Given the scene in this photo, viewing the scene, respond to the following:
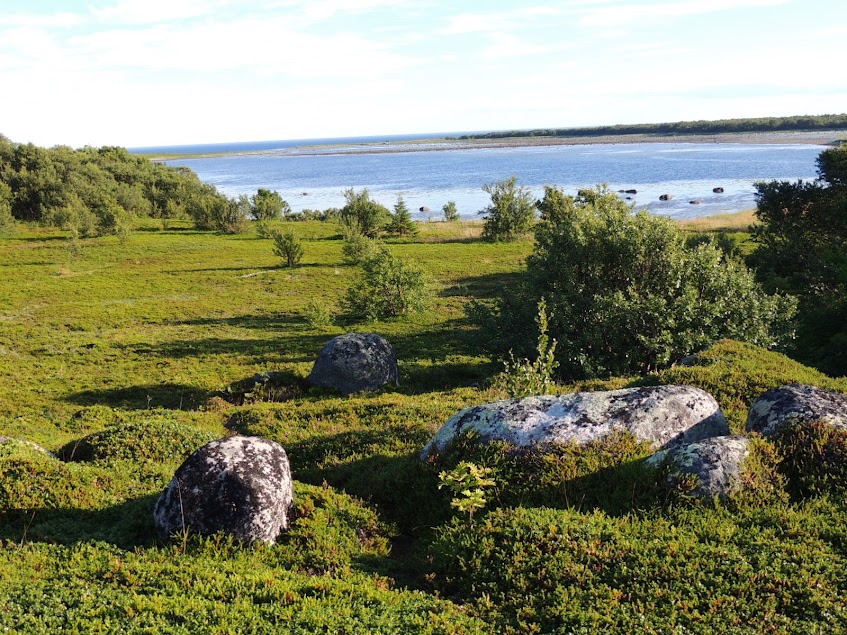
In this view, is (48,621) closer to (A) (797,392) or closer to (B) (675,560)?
(B) (675,560)

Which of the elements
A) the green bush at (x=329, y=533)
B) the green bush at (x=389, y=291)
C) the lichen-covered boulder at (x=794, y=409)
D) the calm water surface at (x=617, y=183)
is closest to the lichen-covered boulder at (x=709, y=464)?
the lichen-covered boulder at (x=794, y=409)

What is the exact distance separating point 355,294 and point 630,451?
2910cm

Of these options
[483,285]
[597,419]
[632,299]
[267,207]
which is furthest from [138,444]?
[267,207]

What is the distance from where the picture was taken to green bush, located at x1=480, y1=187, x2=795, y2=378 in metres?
21.1

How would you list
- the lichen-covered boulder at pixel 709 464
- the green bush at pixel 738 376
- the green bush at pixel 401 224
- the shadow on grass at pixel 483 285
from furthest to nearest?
the green bush at pixel 401 224
the shadow on grass at pixel 483 285
the green bush at pixel 738 376
the lichen-covered boulder at pixel 709 464

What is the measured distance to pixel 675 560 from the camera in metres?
8.46

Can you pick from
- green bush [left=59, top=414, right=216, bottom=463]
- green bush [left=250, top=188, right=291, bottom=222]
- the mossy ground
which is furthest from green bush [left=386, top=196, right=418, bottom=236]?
green bush [left=59, top=414, right=216, bottom=463]

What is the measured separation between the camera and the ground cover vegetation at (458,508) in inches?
306

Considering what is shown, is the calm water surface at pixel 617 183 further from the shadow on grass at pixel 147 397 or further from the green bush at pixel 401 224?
the shadow on grass at pixel 147 397

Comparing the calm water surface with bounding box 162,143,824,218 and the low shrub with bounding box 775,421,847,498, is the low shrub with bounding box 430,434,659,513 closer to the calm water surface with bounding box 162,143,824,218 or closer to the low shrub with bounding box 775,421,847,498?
the low shrub with bounding box 775,421,847,498

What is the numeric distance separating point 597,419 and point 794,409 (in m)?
3.70

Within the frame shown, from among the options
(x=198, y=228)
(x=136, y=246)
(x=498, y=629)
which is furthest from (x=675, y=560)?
(x=198, y=228)

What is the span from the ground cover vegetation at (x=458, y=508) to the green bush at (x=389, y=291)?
11918 mm

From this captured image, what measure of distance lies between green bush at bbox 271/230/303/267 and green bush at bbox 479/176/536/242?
24772 millimetres
